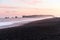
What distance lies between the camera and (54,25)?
1404 millimetres

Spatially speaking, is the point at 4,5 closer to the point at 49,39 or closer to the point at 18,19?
the point at 18,19

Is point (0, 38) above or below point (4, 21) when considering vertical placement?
below

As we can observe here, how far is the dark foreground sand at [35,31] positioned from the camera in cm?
128

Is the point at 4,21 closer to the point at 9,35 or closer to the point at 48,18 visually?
the point at 9,35

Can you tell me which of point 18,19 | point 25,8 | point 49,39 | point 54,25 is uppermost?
point 25,8

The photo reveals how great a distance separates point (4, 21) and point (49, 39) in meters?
0.52

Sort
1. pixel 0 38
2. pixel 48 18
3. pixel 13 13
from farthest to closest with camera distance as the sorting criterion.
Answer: pixel 48 18, pixel 13 13, pixel 0 38

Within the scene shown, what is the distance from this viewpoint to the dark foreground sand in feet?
4.20

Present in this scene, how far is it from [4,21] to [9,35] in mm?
166

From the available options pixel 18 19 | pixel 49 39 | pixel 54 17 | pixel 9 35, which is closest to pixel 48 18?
pixel 54 17

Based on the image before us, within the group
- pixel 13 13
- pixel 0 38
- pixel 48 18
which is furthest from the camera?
pixel 48 18

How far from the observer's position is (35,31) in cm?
134

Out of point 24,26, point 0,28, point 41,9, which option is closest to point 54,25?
point 41,9

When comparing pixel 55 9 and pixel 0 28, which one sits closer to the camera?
pixel 0 28
